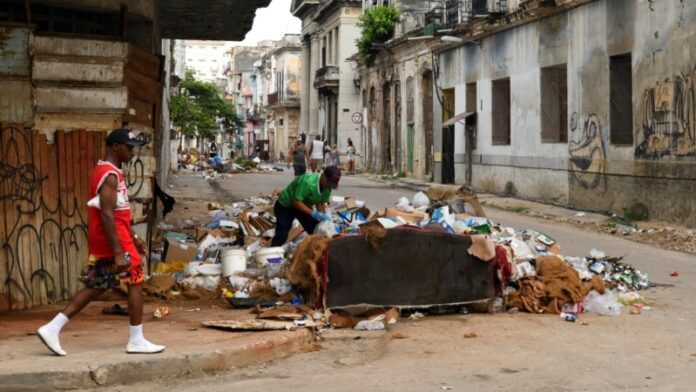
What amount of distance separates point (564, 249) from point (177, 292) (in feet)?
23.4

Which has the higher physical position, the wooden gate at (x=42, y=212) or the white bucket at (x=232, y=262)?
the wooden gate at (x=42, y=212)

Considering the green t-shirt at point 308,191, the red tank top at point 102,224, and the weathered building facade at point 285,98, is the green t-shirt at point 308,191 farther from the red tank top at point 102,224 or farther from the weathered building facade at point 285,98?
the weathered building facade at point 285,98

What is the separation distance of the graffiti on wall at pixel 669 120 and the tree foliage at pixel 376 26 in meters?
25.9

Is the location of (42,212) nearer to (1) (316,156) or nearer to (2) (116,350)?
(2) (116,350)

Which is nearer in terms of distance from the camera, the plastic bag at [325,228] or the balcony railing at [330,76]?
the plastic bag at [325,228]

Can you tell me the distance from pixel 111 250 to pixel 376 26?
39.4 meters

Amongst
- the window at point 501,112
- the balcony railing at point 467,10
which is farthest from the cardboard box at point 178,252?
the balcony railing at point 467,10

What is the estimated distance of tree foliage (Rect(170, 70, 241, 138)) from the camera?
70.5 meters

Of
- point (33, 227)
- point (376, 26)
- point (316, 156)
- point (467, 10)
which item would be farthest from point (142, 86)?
point (376, 26)

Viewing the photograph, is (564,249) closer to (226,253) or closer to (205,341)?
(226,253)

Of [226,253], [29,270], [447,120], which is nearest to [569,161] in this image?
[447,120]

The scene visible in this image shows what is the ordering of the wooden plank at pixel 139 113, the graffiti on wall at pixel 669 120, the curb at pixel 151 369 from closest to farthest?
the curb at pixel 151 369 < the wooden plank at pixel 139 113 < the graffiti on wall at pixel 669 120

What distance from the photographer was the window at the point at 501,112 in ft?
95.6

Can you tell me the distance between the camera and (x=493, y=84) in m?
29.5
